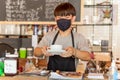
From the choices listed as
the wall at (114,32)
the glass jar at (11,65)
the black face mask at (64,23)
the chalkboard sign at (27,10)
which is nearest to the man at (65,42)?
the black face mask at (64,23)

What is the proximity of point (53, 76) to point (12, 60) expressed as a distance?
0.40 metres

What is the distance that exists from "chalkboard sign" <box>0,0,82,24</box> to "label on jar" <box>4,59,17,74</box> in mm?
1557

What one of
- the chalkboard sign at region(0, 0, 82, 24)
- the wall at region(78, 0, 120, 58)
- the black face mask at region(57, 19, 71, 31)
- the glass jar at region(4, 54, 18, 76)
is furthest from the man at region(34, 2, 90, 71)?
the wall at region(78, 0, 120, 58)

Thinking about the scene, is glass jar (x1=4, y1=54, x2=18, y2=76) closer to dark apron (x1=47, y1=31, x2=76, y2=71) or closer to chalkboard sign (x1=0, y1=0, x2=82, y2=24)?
dark apron (x1=47, y1=31, x2=76, y2=71)

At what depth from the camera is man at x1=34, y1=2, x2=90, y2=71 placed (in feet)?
7.67

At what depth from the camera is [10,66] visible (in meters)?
2.12

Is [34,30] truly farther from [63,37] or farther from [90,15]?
[63,37]

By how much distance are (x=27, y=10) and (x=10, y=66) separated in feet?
5.55

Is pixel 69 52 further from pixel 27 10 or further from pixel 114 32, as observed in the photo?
pixel 114 32

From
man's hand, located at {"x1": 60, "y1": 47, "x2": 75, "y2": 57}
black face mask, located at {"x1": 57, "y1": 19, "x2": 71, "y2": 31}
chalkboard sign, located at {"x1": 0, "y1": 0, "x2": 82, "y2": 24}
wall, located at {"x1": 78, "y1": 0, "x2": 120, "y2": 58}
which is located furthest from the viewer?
wall, located at {"x1": 78, "y1": 0, "x2": 120, "y2": 58}

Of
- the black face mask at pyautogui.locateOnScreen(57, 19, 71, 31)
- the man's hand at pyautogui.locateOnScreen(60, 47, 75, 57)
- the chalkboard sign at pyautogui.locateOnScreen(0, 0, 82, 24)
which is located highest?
the chalkboard sign at pyautogui.locateOnScreen(0, 0, 82, 24)

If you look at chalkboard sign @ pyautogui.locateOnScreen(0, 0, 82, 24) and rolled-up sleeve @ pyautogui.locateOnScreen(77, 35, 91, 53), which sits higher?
chalkboard sign @ pyautogui.locateOnScreen(0, 0, 82, 24)

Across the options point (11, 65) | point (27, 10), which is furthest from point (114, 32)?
point (11, 65)

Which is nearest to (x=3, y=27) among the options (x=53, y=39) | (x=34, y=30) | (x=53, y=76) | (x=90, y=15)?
(x=34, y=30)
